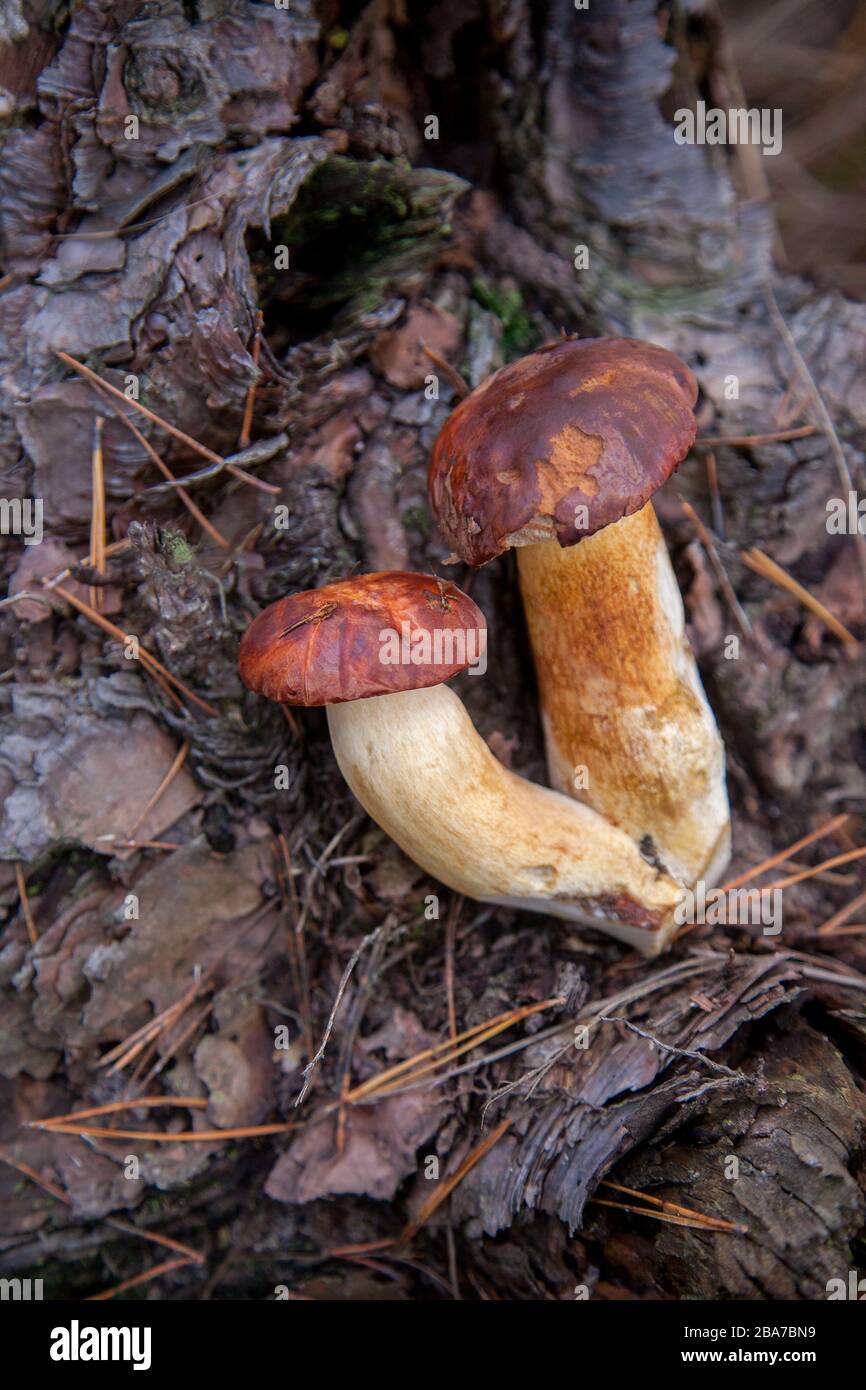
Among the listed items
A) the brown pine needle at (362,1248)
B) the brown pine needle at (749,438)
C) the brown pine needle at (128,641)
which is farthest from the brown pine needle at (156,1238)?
the brown pine needle at (749,438)

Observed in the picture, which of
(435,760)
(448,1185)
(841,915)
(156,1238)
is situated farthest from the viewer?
(841,915)

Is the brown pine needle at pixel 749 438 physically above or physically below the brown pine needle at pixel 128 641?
above

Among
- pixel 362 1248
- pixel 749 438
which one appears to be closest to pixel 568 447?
pixel 749 438

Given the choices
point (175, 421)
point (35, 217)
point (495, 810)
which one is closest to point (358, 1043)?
point (495, 810)

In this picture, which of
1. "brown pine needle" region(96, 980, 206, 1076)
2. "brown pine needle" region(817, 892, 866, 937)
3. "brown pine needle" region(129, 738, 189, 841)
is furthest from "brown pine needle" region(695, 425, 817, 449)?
"brown pine needle" region(96, 980, 206, 1076)

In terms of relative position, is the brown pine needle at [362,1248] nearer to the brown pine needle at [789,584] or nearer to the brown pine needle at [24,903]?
the brown pine needle at [24,903]

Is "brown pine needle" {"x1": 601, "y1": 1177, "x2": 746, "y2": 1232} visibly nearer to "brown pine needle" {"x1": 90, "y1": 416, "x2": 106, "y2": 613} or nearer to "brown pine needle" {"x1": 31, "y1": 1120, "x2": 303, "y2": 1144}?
"brown pine needle" {"x1": 31, "y1": 1120, "x2": 303, "y2": 1144}

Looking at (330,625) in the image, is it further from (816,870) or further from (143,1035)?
(816,870)
